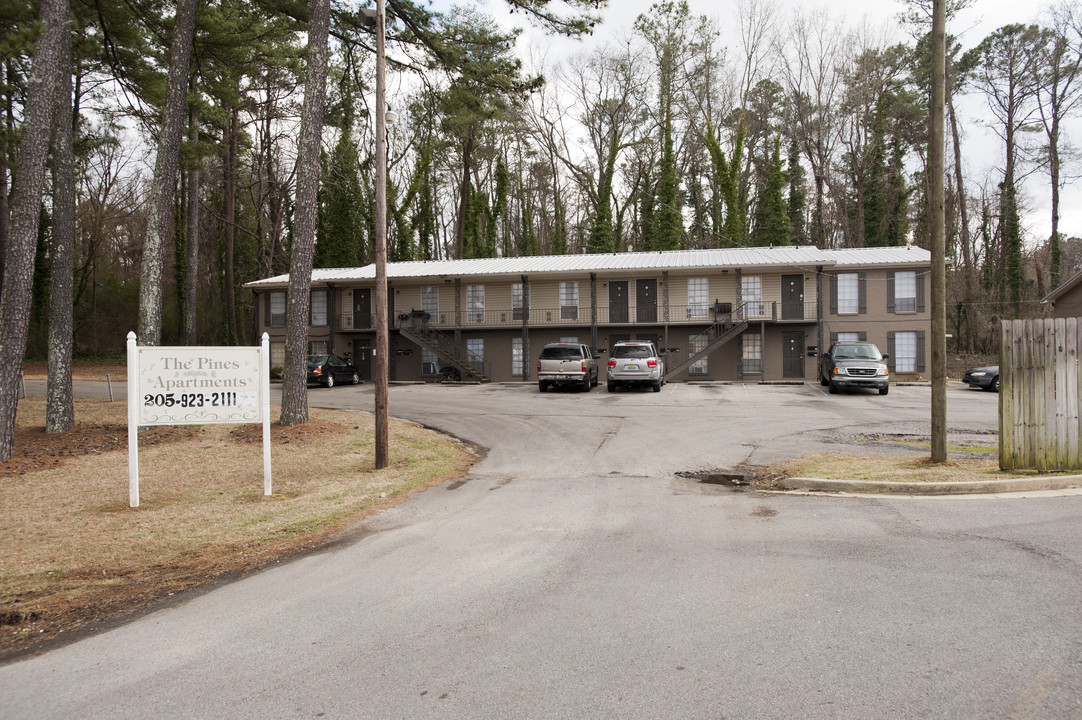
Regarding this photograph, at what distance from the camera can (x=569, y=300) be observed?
31.3m

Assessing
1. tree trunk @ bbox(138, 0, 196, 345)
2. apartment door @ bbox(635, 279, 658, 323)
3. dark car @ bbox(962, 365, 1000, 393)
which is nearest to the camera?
tree trunk @ bbox(138, 0, 196, 345)

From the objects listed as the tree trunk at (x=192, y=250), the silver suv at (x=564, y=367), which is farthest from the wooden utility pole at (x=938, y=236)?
the tree trunk at (x=192, y=250)

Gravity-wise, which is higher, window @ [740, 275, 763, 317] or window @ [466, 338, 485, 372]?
window @ [740, 275, 763, 317]

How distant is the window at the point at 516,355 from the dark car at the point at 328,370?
7.93m

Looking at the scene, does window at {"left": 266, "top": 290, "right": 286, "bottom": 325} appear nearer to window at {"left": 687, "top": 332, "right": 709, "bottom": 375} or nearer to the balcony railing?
the balcony railing

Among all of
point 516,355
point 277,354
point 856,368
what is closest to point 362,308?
point 277,354

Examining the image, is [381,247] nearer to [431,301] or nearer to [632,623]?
[632,623]

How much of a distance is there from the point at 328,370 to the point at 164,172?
15.1 m

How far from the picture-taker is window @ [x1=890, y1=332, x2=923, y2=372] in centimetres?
2927

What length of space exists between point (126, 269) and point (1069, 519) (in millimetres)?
50057

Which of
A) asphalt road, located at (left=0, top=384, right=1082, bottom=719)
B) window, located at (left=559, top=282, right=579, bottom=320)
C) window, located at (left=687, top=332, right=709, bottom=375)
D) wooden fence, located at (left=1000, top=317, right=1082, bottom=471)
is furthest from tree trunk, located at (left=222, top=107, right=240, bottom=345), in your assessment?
wooden fence, located at (left=1000, top=317, right=1082, bottom=471)

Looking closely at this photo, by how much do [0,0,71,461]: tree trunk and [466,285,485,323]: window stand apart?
73.3 feet

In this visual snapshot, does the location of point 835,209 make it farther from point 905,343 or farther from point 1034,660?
point 1034,660

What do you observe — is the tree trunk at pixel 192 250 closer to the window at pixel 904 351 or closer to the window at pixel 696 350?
the window at pixel 696 350
